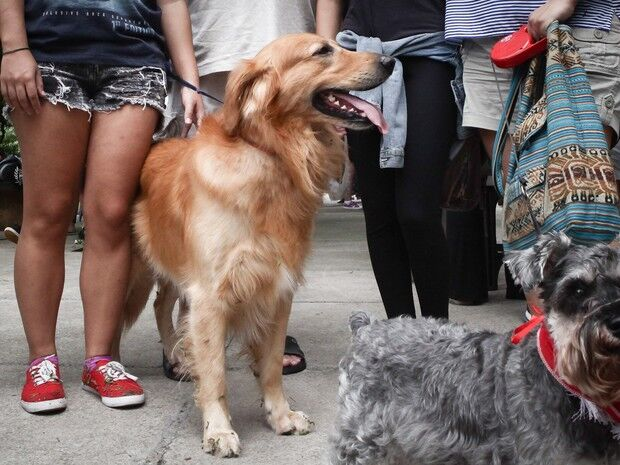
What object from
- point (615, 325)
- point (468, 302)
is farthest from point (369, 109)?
point (468, 302)

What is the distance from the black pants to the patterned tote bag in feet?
1.83

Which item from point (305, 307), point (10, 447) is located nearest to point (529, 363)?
point (10, 447)

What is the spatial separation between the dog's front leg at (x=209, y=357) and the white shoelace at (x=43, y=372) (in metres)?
0.85

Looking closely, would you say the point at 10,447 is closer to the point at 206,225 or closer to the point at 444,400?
the point at 206,225

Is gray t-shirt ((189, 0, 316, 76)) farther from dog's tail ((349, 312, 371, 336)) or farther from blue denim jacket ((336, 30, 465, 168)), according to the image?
dog's tail ((349, 312, 371, 336))

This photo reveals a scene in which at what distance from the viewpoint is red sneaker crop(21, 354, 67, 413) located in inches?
169

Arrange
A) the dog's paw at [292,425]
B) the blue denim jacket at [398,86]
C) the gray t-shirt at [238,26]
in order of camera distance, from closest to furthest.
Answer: the dog's paw at [292,425] → the blue denim jacket at [398,86] → the gray t-shirt at [238,26]

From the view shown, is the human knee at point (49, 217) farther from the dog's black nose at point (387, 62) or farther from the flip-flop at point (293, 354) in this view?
the dog's black nose at point (387, 62)

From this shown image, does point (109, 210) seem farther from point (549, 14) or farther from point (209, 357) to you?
point (549, 14)

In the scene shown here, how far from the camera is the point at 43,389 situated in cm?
434

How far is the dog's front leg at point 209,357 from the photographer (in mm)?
3957

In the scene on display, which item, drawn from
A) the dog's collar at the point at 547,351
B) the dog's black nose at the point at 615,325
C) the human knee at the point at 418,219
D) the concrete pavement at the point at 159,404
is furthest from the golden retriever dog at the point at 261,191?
the dog's black nose at the point at 615,325

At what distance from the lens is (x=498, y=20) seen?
3977mm

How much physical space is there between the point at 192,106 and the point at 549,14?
1.96 meters
